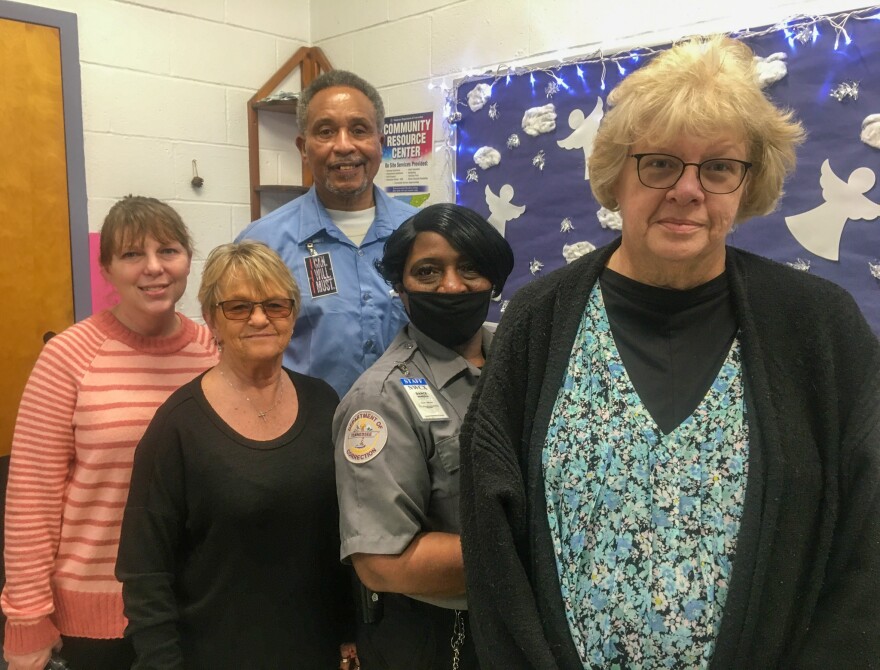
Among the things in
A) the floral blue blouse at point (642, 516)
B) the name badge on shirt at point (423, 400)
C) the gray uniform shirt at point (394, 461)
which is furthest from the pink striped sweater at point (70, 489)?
the floral blue blouse at point (642, 516)

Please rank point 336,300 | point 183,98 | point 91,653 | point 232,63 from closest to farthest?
point 91,653 < point 336,300 < point 183,98 < point 232,63

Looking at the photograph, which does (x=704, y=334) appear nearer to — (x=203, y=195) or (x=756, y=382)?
(x=756, y=382)

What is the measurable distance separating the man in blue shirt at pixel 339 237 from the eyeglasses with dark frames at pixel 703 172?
3.49 feet

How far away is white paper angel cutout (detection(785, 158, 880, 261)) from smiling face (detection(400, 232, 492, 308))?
1.04 metres

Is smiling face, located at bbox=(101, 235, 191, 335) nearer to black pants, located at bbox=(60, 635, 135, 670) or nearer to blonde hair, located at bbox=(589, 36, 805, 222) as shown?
black pants, located at bbox=(60, 635, 135, 670)

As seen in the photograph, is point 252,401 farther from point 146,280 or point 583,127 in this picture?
point 583,127

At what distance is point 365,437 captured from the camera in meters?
1.30

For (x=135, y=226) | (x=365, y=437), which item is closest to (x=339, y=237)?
(x=135, y=226)

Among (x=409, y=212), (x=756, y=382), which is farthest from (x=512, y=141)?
(x=756, y=382)

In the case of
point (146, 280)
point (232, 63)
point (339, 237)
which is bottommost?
point (146, 280)

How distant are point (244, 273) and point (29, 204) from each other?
1.70m

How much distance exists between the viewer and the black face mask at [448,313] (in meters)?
1.41

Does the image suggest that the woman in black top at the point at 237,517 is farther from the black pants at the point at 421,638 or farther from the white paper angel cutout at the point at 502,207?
the white paper angel cutout at the point at 502,207

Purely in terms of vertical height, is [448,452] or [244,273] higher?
[244,273]
